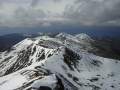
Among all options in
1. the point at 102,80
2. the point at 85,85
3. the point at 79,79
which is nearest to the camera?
the point at 85,85

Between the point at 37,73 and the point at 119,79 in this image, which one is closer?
the point at 37,73

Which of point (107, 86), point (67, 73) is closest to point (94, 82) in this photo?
point (107, 86)

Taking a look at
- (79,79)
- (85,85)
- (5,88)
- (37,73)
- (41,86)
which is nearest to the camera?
(41,86)

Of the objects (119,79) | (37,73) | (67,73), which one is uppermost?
(37,73)

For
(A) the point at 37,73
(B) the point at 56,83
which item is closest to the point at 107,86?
(A) the point at 37,73

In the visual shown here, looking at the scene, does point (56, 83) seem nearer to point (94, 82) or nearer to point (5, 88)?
point (5, 88)

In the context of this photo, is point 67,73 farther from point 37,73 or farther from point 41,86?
point 41,86

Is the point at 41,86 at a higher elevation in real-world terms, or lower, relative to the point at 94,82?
higher

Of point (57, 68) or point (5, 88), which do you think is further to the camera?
point (57, 68)

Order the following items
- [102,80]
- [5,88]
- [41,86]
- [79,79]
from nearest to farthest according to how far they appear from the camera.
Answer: [41,86] < [5,88] < [79,79] < [102,80]
